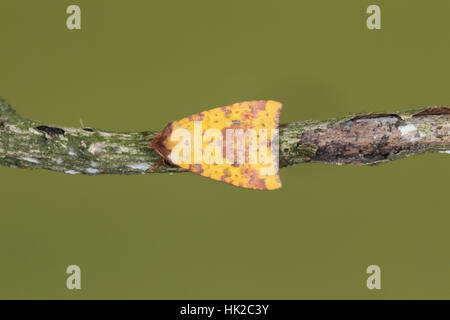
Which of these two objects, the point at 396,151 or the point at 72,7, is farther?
the point at 72,7

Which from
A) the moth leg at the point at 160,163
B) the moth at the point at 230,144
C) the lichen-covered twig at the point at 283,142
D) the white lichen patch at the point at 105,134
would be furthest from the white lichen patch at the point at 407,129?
the white lichen patch at the point at 105,134

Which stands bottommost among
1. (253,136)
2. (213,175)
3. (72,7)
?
(213,175)

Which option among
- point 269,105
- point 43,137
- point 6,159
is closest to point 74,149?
point 43,137

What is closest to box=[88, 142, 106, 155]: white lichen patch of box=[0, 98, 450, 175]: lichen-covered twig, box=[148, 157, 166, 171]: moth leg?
box=[0, 98, 450, 175]: lichen-covered twig

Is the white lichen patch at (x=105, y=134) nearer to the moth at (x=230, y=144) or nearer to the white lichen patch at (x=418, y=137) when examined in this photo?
the moth at (x=230, y=144)

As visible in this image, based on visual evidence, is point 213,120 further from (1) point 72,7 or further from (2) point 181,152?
(1) point 72,7

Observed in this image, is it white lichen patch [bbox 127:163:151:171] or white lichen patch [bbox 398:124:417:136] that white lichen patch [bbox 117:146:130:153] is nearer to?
white lichen patch [bbox 127:163:151:171]
